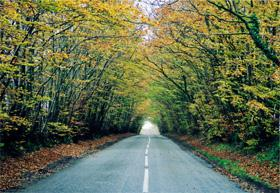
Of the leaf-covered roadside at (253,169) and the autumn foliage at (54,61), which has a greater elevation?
the autumn foliage at (54,61)

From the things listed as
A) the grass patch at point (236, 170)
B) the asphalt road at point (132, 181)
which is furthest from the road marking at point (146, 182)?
the grass patch at point (236, 170)

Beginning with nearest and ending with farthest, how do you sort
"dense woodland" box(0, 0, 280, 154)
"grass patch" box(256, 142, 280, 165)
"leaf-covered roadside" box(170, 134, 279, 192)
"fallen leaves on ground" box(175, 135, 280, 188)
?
"leaf-covered roadside" box(170, 134, 279, 192)
"dense woodland" box(0, 0, 280, 154)
"fallen leaves on ground" box(175, 135, 280, 188)
"grass patch" box(256, 142, 280, 165)

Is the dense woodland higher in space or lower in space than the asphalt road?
higher

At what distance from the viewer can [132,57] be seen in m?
27.7

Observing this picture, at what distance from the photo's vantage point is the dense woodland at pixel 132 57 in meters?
10.6

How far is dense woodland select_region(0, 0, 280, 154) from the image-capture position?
10.6 metres

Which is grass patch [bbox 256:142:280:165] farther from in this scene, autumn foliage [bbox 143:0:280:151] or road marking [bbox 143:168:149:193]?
road marking [bbox 143:168:149:193]

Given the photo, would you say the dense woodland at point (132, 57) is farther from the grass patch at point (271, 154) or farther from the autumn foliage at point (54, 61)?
the grass patch at point (271, 154)

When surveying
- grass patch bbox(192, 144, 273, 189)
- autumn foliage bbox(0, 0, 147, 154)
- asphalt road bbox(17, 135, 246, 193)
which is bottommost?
asphalt road bbox(17, 135, 246, 193)

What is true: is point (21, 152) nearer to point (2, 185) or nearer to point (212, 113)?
point (2, 185)

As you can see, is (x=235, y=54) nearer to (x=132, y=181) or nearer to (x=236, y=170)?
(x=236, y=170)

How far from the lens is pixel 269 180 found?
35.5 ft

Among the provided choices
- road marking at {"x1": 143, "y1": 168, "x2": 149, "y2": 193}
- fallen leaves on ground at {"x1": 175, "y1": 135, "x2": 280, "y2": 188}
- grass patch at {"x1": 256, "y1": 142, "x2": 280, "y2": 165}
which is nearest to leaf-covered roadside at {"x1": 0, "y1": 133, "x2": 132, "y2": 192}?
road marking at {"x1": 143, "y1": 168, "x2": 149, "y2": 193}

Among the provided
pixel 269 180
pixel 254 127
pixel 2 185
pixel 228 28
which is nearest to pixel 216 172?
pixel 269 180
